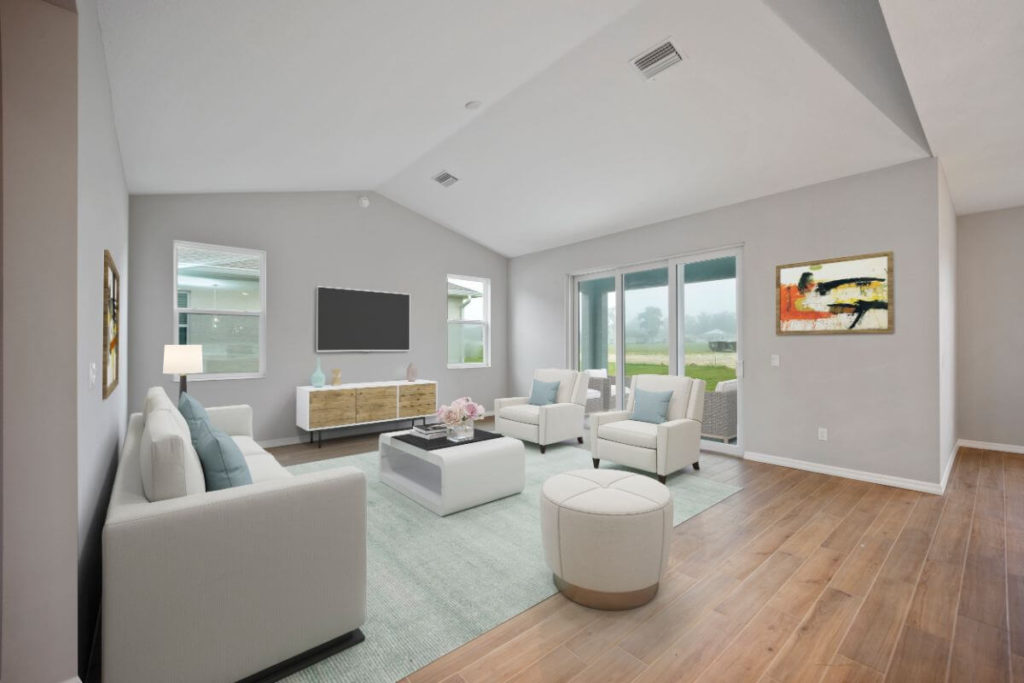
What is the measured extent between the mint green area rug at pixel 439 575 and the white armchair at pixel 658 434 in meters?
0.29

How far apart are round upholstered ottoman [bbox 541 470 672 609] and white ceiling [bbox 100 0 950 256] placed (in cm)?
275

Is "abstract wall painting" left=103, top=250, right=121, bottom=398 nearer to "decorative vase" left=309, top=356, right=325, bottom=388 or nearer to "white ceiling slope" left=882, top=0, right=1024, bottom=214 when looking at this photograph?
"decorative vase" left=309, top=356, right=325, bottom=388

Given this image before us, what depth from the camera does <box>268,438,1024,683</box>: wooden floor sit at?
1.68 meters

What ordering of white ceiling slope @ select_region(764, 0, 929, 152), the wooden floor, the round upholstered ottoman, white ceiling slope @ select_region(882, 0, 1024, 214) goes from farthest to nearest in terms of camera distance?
white ceiling slope @ select_region(764, 0, 929, 152)
white ceiling slope @ select_region(882, 0, 1024, 214)
the round upholstered ottoman
the wooden floor


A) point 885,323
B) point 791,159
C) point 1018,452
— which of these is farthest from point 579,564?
point 1018,452

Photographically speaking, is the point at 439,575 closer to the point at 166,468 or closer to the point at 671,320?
the point at 166,468

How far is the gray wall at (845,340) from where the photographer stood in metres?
3.63

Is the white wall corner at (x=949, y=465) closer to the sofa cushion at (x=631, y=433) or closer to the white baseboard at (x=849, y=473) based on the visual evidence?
the white baseboard at (x=849, y=473)

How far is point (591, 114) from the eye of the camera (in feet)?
12.5

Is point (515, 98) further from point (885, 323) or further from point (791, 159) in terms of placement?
point (885, 323)

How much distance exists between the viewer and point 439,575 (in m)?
2.33

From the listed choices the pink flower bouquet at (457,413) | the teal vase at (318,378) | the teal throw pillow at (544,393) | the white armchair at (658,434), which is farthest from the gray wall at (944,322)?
the teal vase at (318,378)

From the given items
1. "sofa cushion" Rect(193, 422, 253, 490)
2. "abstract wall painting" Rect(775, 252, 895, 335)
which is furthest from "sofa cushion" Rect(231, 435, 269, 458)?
"abstract wall painting" Rect(775, 252, 895, 335)

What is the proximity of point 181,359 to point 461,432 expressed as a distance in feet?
7.66
